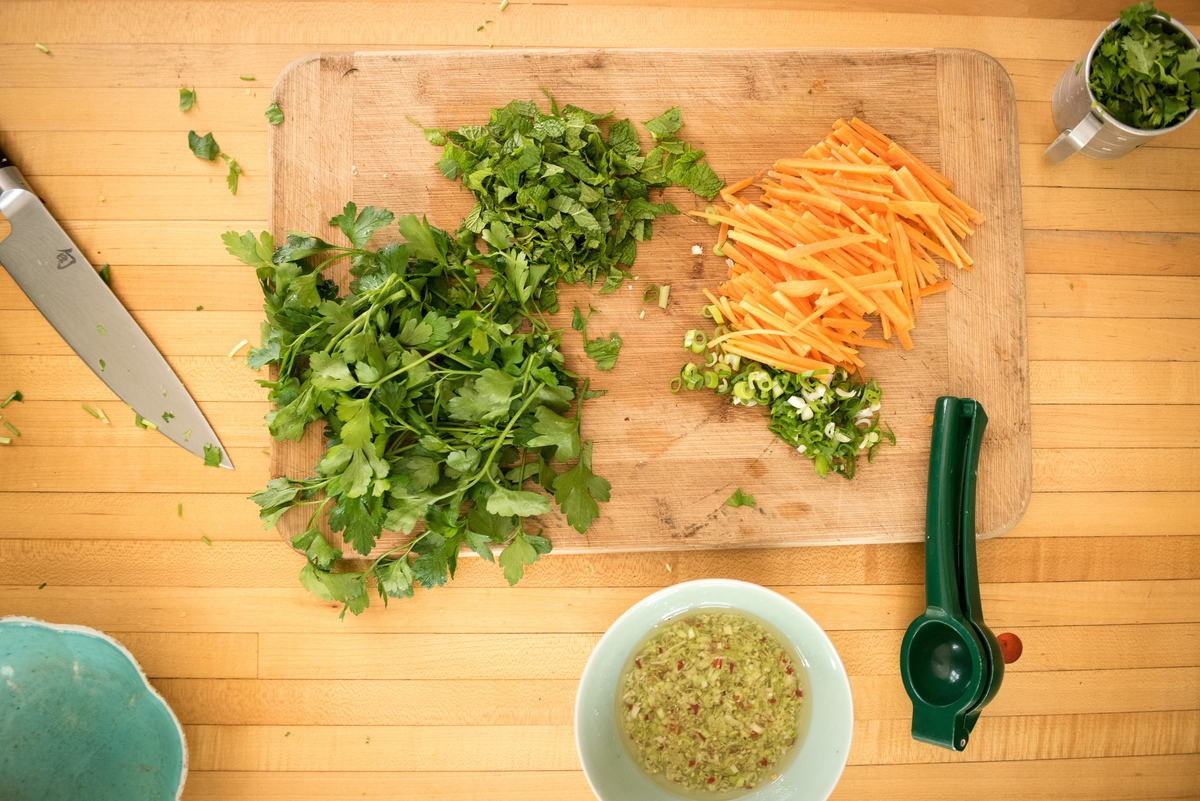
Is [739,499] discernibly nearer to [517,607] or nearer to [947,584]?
[947,584]

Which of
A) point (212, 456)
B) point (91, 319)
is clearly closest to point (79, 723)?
point (212, 456)

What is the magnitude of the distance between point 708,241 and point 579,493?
65cm

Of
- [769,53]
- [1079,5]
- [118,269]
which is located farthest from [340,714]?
[1079,5]

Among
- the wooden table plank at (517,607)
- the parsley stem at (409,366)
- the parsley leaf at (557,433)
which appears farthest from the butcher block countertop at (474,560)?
the parsley stem at (409,366)

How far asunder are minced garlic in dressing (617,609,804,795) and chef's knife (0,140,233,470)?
1.12m

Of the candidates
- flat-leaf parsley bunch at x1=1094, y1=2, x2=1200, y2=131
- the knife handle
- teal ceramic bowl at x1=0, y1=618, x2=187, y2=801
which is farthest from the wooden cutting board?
the knife handle

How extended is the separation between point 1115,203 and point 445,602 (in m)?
1.88

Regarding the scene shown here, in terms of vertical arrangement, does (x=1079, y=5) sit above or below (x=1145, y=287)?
above

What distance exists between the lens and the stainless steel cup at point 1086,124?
151 cm

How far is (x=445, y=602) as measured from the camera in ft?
5.35

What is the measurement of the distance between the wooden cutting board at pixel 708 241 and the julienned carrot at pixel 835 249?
0.05 meters

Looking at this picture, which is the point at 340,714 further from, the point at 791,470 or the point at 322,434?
the point at 791,470

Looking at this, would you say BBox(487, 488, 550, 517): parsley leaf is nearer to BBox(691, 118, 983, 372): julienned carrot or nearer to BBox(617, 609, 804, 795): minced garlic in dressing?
BBox(617, 609, 804, 795): minced garlic in dressing

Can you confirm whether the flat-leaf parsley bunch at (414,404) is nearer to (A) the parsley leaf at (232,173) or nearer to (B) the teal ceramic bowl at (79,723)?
(A) the parsley leaf at (232,173)
